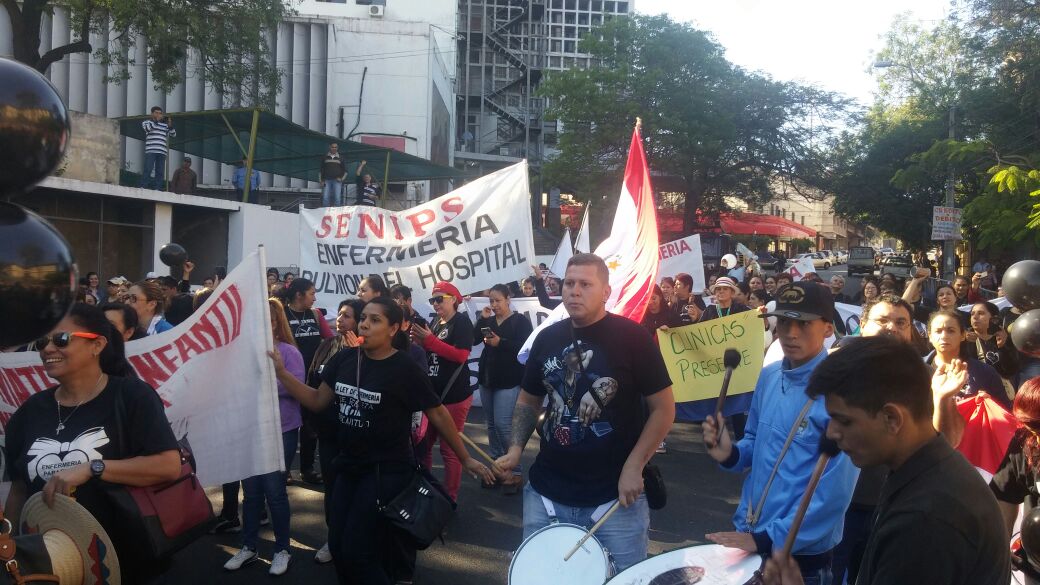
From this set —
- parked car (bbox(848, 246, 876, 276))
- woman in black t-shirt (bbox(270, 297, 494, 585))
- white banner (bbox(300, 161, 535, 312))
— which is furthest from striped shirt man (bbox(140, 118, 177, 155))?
parked car (bbox(848, 246, 876, 276))

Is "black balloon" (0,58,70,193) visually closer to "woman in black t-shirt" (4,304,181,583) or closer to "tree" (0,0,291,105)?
"woman in black t-shirt" (4,304,181,583)

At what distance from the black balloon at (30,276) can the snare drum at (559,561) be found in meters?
1.94

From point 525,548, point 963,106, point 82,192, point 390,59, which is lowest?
point 525,548

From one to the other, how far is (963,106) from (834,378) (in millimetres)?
31026

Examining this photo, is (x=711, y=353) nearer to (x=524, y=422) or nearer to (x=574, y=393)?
(x=524, y=422)

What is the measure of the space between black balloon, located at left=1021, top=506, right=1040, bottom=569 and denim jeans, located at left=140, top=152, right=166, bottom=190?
1804 centimetres

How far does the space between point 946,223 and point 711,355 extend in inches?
642

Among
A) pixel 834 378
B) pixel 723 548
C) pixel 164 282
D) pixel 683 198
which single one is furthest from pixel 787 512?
pixel 683 198

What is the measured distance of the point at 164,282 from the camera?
8711 mm

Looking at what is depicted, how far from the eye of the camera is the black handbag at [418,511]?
14.0 ft

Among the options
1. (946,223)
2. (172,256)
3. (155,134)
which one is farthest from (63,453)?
(946,223)

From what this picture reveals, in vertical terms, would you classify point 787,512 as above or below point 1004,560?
below

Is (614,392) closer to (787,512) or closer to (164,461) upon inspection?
(787,512)

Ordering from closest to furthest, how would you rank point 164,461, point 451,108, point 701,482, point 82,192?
1. point 164,461
2. point 701,482
3. point 82,192
4. point 451,108
